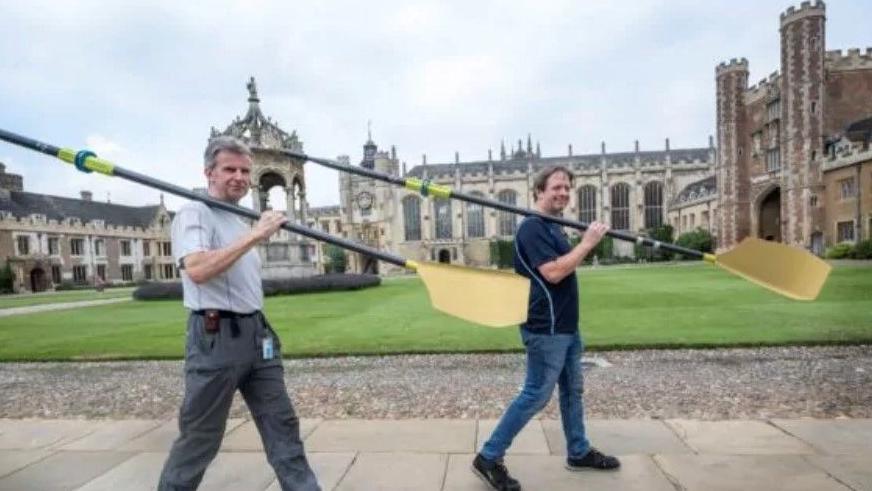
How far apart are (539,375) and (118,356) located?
868 cm

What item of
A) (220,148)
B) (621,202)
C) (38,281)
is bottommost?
(38,281)

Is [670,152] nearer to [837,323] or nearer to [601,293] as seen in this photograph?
[601,293]

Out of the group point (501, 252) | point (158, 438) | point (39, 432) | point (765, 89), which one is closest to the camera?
point (158, 438)

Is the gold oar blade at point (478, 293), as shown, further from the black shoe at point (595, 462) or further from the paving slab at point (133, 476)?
the paving slab at point (133, 476)

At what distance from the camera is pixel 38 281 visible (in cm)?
5212

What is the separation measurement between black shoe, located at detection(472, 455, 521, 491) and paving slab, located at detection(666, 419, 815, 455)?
1.70 m

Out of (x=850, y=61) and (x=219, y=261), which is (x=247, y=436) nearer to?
(x=219, y=261)

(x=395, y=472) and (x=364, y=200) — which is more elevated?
(x=364, y=200)

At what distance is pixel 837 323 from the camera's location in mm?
9898

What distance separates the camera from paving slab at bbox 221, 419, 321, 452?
14.4 ft

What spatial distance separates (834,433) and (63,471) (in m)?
6.27

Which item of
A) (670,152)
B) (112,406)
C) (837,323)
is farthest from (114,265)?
(670,152)

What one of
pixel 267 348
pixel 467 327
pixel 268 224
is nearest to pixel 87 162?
pixel 268 224

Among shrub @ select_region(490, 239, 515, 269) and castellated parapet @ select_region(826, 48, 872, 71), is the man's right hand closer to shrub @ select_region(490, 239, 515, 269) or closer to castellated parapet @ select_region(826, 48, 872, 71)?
castellated parapet @ select_region(826, 48, 872, 71)
